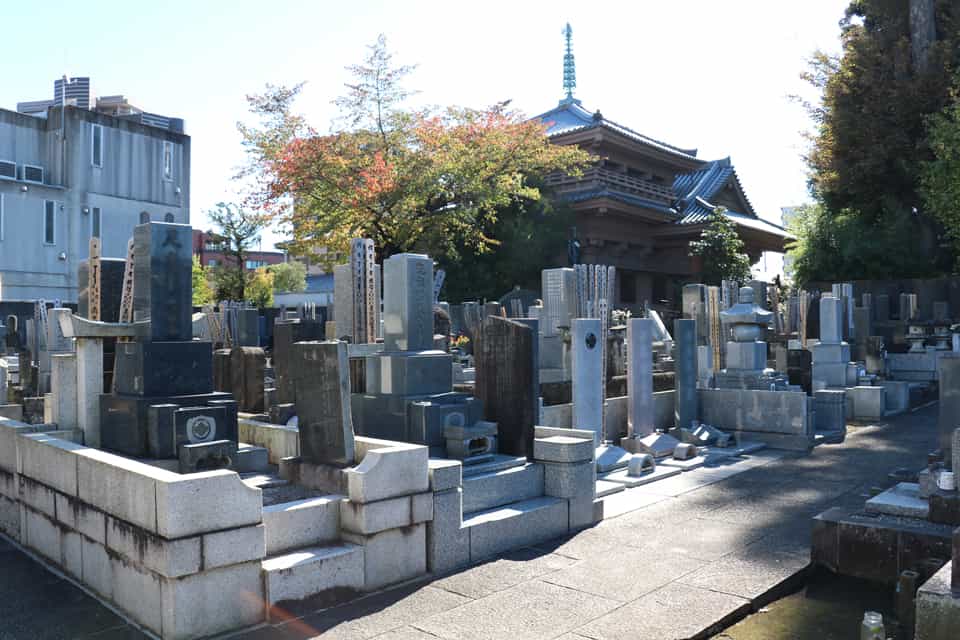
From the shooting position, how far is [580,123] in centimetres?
3362

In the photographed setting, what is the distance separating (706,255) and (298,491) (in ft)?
86.6

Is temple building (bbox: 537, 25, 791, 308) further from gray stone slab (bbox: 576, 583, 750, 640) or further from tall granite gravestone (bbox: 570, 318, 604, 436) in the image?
gray stone slab (bbox: 576, 583, 750, 640)

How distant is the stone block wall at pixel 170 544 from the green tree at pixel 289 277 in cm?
4275

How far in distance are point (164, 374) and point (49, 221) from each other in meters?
27.8

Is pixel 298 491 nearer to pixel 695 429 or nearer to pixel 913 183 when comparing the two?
pixel 695 429

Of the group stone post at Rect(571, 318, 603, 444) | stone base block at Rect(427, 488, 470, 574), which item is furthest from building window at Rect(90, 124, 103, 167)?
stone base block at Rect(427, 488, 470, 574)

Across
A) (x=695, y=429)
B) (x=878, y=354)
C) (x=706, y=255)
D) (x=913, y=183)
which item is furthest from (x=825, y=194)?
(x=695, y=429)

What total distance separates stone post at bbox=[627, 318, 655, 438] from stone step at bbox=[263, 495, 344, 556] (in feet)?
18.2

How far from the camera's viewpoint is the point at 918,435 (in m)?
11.9

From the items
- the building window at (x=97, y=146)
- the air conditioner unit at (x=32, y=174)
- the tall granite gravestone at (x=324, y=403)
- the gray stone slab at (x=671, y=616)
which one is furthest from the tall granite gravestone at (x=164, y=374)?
the building window at (x=97, y=146)

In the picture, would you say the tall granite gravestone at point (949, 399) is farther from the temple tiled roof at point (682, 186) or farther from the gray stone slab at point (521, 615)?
the temple tiled roof at point (682, 186)

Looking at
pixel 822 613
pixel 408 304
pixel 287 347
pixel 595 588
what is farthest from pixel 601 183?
pixel 822 613

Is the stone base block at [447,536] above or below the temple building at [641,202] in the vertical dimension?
below

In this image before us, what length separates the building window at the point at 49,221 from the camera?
30109mm
